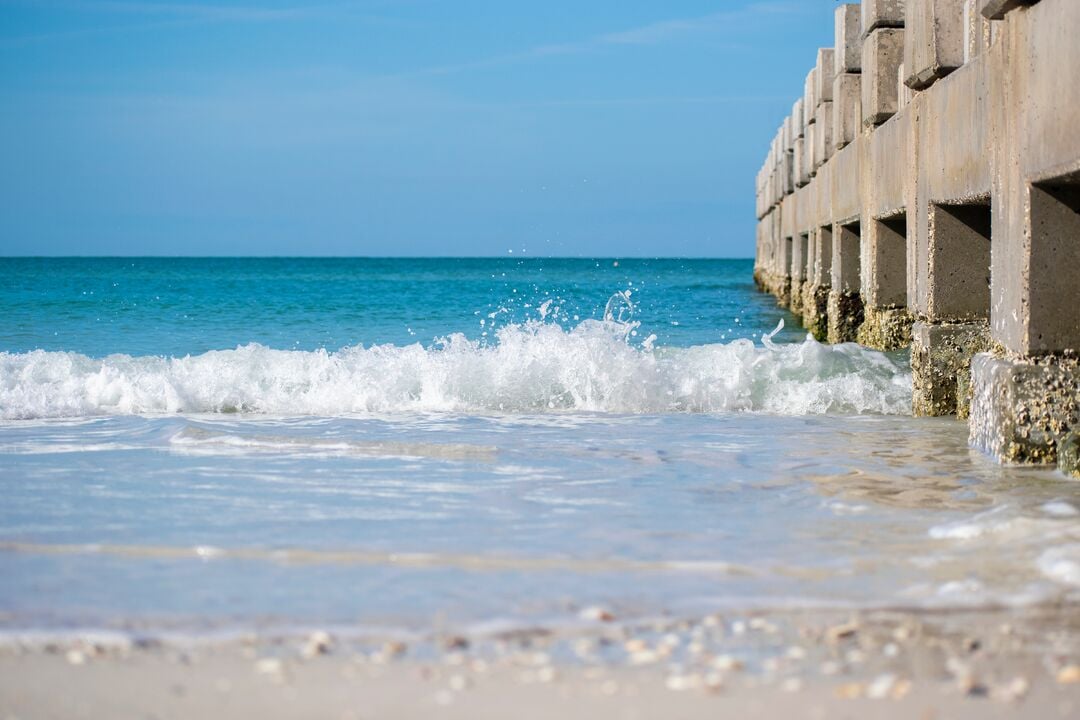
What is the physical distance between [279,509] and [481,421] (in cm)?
347

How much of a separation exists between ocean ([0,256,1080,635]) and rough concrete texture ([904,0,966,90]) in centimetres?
214

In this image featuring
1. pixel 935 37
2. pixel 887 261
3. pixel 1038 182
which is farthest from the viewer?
pixel 887 261

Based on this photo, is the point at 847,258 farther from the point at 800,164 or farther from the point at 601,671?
the point at 601,671

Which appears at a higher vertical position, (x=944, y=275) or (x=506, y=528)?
(x=944, y=275)

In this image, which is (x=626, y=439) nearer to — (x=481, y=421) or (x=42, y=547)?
(x=481, y=421)

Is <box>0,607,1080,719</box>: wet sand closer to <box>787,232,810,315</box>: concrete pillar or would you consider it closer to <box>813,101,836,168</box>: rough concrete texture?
<box>813,101,836,168</box>: rough concrete texture

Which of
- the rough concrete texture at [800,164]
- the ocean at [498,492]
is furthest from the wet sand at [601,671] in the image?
the rough concrete texture at [800,164]

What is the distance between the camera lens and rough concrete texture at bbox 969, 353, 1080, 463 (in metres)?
5.56

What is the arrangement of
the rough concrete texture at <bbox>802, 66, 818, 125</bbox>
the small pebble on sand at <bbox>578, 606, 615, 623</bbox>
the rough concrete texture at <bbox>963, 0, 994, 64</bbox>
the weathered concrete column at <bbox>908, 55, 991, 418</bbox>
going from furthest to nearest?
the rough concrete texture at <bbox>802, 66, 818, 125</bbox> < the weathered concrete column at <bbox>908, 55, 991, 418</bbox> < the rough concrete texture at <bbox>963, 0, 994, 64</bbox> < the small pebble on sand at <bbox>578, 606, 615, 623</bbox>

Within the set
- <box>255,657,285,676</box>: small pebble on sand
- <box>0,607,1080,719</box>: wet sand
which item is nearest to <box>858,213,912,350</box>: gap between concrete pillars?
<box>0,607,1080,719</box>: wet sand

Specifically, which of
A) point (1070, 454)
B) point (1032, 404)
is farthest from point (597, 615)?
point (1032, 404)

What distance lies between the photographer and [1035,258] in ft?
18.1

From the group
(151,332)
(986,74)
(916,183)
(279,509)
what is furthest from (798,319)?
(279,509)

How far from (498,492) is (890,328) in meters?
5.47
